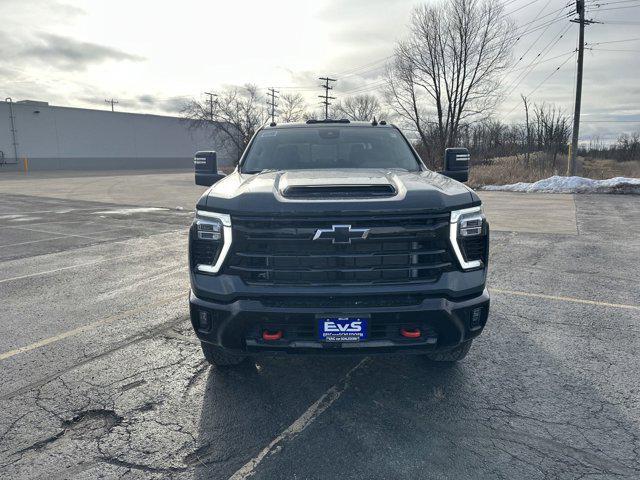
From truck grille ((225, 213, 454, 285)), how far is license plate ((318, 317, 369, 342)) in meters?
0.24

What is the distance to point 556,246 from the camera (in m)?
8.70

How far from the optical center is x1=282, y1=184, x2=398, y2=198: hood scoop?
9.84ft

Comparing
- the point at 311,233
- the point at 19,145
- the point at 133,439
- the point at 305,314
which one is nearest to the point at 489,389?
the point at 305,314

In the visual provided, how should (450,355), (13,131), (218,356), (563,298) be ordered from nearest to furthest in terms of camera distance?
(218,356)
(450,355)
(563,298)
(13,131)

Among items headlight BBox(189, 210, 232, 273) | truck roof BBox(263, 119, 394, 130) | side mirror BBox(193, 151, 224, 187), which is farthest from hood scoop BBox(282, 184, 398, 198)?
truck roof BBox(263, 119, 394, 130)

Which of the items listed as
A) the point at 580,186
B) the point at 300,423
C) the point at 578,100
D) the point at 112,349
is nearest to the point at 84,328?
the point at 112,349

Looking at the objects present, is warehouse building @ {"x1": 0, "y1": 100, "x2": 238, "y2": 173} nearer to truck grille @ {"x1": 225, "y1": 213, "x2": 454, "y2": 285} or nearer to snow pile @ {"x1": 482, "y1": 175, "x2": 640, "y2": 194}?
snow pile @ {"x1": 482, "y1": 175, "x2": 640, "y2": 194}

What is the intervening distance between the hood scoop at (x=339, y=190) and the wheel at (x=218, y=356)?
1266mm

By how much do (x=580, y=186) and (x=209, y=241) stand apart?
2122 centimetres

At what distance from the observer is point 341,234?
279 centimetres

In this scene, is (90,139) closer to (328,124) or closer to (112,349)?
(328,124)

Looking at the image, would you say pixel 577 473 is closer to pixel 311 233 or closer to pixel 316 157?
pixel 311 233

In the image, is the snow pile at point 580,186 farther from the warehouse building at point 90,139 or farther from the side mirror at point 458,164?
the warehouse building at point 90,139

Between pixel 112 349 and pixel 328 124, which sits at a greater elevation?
pixel 328 124
